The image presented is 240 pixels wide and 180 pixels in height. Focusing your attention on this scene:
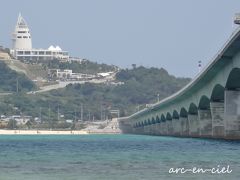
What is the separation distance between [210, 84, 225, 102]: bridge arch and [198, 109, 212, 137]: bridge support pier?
12348 mm

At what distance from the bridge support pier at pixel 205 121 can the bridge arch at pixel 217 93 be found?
12.3 metres

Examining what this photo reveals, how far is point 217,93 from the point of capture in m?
102

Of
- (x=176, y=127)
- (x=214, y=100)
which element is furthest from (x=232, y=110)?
(x=176, y=127)

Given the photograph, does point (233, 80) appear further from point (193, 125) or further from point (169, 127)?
point (169, 127)

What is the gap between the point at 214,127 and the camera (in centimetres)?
10531

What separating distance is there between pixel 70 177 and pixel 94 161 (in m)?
11.7

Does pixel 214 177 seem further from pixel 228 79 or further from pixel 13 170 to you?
pixel 228 79

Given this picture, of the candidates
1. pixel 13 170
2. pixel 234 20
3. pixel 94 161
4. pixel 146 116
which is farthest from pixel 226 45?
pixel 146 116

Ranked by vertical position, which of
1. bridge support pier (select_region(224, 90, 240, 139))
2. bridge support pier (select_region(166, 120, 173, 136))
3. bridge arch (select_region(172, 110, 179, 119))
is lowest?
bridge support pier (select_region(224, 90, 240, 139))

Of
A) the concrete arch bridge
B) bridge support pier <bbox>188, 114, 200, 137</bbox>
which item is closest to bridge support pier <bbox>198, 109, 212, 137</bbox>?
the concrete arch bridge

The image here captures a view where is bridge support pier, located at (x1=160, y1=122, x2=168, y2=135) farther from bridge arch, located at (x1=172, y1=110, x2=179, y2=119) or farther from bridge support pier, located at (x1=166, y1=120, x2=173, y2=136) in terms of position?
bridge arch, located at (x1=172, y1=110, x2=179, y2=119)

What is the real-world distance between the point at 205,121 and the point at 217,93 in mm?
16211

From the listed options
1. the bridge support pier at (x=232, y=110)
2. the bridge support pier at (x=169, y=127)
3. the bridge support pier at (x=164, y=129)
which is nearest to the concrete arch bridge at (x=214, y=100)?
the bridge support pier at (x=232, y=110)

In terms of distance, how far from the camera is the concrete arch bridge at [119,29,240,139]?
283 ft
